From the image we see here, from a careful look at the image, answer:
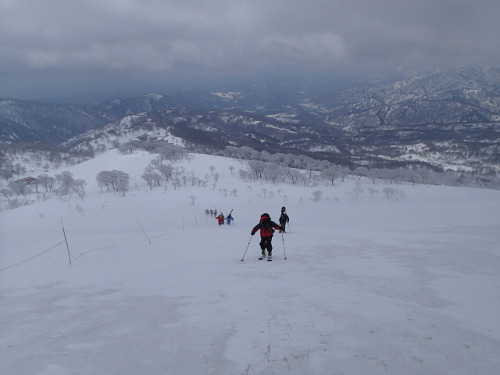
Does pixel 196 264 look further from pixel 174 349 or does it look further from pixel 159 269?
pixel 174 349

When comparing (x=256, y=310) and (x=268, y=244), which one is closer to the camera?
(x=256, y=310)

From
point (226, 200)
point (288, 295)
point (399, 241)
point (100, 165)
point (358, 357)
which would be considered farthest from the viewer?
point (100, 165)

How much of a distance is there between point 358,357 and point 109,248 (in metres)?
18.1

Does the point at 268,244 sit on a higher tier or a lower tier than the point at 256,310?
higher

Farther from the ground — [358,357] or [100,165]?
[100,165]

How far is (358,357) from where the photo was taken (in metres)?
5.39

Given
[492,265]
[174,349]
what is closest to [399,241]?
[492,265]

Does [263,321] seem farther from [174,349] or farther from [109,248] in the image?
[109,248]

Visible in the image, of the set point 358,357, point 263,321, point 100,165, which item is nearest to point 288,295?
point 263,321

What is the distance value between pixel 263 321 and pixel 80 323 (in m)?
4.68

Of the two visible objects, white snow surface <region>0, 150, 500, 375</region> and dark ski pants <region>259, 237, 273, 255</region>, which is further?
dark ski pants <region>259, 237, 273, 255</region>

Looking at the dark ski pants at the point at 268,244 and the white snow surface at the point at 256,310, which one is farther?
the dark ski pants at the point at 268,244

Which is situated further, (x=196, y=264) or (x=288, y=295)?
(x=196, y=264)

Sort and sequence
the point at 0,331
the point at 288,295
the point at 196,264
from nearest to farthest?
the point at 0,331 → the point at 288,295 → the point at 196,264
